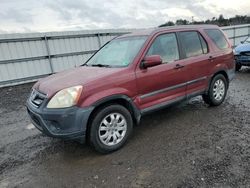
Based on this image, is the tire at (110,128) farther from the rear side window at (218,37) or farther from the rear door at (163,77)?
the rear side window at (218,37)

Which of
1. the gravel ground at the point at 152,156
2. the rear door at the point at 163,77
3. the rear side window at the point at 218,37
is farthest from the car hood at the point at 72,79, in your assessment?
the rear side window at the point at 218,37

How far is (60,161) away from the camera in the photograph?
3961mm

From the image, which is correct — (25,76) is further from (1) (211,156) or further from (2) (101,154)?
(1) (211,156)

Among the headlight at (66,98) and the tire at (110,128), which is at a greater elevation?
the headlight at (66,98)

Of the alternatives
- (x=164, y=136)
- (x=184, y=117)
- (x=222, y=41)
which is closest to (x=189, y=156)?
(x=164, y=136)

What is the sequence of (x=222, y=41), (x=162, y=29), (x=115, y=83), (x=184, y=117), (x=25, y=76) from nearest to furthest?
(x=115, y=83) → (x=162, y=29) → (x=184, y=117) → (x=222, y=41) → (x=25, y=76)

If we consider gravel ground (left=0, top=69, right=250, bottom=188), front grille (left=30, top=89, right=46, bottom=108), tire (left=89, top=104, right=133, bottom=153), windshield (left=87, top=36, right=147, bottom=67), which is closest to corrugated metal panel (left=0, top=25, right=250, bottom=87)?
gravel ground (left=0, top=69, right=250, bottom=188)

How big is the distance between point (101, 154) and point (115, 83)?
1.15m

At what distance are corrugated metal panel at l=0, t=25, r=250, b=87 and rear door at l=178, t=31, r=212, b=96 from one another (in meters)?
7.40

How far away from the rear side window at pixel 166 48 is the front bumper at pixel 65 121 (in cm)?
167

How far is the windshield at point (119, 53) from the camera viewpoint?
445cm

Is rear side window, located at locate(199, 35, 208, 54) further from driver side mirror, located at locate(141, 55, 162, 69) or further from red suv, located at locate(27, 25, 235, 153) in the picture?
driver side mirror, located at locate(141, 55, 162, 69)

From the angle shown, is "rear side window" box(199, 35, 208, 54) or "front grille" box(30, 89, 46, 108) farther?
"rear side window" box(199, 35, 208, 54)

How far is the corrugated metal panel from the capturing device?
33.1ft
